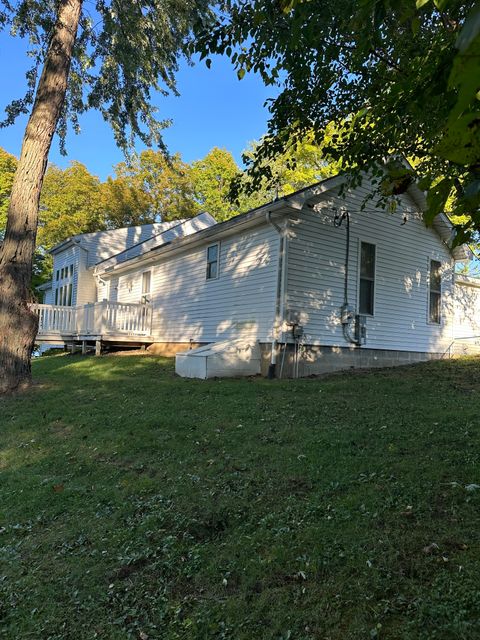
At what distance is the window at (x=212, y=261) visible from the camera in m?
12.5

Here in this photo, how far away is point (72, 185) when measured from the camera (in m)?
35.0

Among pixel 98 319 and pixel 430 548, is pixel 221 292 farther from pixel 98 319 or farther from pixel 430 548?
pixel 430 548

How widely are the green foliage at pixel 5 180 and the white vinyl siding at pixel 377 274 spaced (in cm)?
2688

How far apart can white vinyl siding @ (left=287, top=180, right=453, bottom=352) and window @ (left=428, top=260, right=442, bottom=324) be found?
0.18 metres

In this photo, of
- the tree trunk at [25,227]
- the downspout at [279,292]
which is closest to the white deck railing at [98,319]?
the tree trunk at [25,227]

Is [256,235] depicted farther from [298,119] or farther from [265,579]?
[265,579]

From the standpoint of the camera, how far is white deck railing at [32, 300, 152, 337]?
14.9m

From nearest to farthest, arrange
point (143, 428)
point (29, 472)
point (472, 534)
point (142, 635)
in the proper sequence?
point (142, 635), point (472, 534), point (29, 472), point (143, 428)

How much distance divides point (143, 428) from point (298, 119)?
14.1 ft

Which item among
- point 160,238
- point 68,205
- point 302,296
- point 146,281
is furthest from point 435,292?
point 68,205

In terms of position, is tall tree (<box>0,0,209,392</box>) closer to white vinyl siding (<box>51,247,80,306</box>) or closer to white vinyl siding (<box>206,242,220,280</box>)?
white vinyl siding (<box>206,242,220,280</box>)

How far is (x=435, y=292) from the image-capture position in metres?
13.2

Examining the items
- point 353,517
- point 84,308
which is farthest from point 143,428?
point 84,308

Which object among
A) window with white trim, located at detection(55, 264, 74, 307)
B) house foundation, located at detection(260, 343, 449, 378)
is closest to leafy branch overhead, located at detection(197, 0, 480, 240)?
house foundation, located at detection(260, 343, 449, 378)
